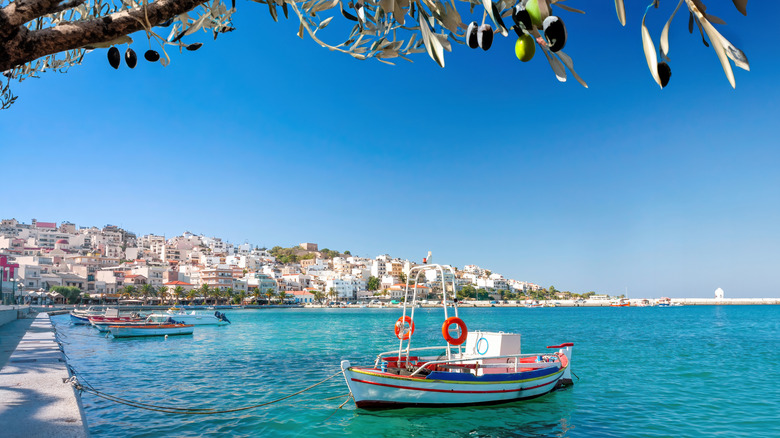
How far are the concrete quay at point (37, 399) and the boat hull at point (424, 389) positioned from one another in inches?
244

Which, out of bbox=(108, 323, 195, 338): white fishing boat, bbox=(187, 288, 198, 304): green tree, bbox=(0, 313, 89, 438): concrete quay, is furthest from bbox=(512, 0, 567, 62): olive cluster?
bbox=(187, 288, 198, 304): green tree

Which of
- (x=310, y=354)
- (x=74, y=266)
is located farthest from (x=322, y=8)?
(x=74, y=266)

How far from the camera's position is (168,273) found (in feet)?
370

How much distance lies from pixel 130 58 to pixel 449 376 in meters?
11.6

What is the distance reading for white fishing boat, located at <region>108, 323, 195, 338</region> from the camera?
3394cm

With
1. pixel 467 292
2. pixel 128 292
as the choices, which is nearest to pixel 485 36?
pixel 128 292

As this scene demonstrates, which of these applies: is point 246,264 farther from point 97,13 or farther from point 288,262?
point 97,13

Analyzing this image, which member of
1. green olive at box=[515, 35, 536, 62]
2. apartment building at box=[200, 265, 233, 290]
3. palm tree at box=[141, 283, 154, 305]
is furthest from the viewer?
apartment building at box=[200, 265, 233, 290]

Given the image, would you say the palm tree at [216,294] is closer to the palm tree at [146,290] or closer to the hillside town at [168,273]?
the hillside town at [168,273]

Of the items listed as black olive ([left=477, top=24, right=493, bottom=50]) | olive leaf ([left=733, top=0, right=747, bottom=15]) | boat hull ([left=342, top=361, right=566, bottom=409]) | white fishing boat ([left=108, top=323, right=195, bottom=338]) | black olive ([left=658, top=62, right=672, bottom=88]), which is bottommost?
white fishing boat ([left=108, top=323, right=195, bottom=338])

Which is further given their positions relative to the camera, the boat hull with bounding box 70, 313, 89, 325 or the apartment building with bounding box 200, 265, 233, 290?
the apartment building with bounding box 200, 265, 233, 290

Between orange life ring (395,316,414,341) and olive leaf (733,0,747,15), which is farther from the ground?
olive leaf (733,0,747,15)

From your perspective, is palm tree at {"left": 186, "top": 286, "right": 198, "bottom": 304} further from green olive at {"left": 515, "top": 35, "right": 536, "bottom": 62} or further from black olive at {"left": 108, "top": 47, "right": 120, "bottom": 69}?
green olive at {"left": 515, "top": 35, "right": 536, "bottom": 62}

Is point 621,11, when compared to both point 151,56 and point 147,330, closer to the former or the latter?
point 151,56
